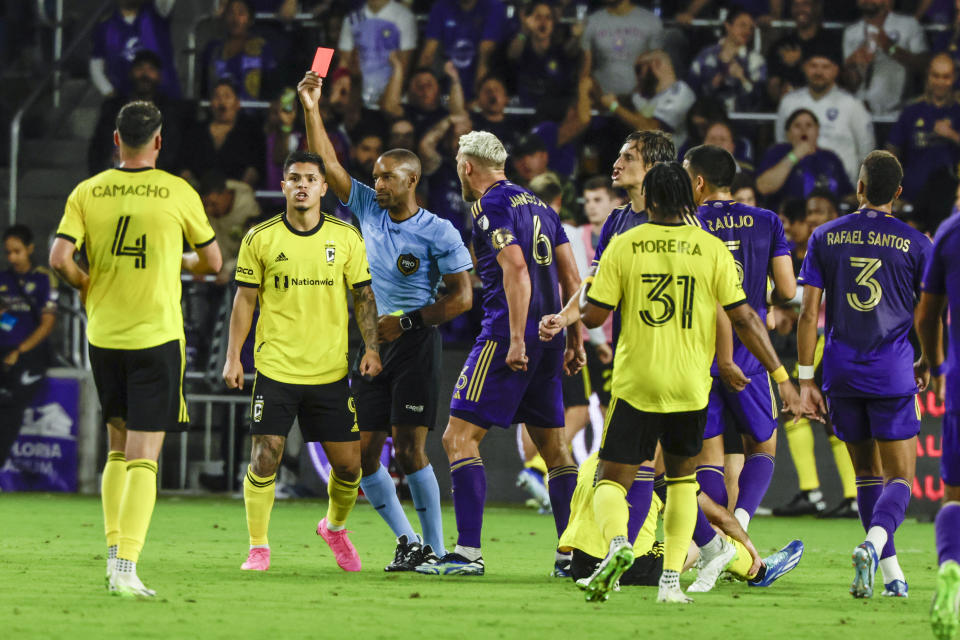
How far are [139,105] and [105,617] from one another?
229 cm

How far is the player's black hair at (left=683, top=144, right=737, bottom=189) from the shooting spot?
27.7ft

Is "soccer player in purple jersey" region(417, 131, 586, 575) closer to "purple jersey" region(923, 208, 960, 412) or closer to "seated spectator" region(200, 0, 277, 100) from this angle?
"purple jersey" region(923, 208, 960, 412)

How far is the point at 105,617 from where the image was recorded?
6438 mm

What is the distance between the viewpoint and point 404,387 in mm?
8789

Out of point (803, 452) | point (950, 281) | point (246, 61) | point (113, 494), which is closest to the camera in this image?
point (950, 281)

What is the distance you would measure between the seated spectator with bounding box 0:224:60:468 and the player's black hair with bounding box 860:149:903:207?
925cm

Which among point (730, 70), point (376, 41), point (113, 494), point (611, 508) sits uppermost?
point (376, 41)

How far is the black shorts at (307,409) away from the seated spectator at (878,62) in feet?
33.0

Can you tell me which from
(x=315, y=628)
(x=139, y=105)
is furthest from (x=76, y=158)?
(x=315, y=628)

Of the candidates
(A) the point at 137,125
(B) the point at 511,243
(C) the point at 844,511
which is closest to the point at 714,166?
(B) the point at 511,243

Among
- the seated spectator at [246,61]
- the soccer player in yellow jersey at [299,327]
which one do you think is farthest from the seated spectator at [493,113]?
the soccer player in yellow jersey at [299,327]

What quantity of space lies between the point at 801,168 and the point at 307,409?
8719mm

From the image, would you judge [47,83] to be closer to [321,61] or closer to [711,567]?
[321,61]

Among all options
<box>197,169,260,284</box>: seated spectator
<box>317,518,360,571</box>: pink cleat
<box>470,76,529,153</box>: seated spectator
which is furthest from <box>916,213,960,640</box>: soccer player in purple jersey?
<box>197,169,260,284</box>: seated spectator
